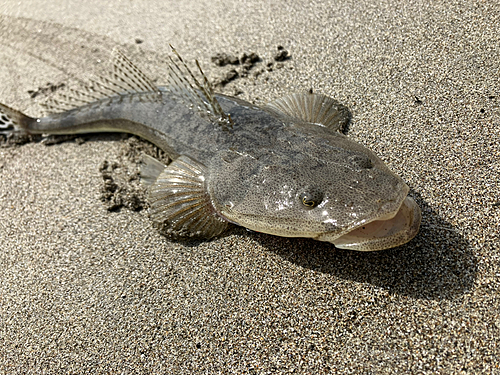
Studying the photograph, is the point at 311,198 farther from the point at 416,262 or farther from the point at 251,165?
the point at 416,262

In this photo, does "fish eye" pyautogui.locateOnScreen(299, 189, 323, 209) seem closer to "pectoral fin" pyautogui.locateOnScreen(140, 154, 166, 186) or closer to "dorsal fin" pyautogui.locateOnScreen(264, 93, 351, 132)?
"dorsal fin" pyautogui.locateOnScreen(264, 93, 351, 132)

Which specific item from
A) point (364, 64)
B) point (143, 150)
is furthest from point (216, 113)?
point (364, 64)

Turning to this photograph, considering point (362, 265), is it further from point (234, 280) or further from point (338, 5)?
point (338, 5)

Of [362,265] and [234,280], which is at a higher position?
[362,265]

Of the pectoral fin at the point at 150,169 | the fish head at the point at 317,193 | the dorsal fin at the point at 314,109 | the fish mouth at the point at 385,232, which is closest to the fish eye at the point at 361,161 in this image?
the fish head at the point at 317,193

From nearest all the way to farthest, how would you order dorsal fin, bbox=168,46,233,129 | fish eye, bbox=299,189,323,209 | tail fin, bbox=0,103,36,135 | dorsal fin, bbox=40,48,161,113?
fish eye, bbox=299,189,323,209, dorsal fin, bbox=168,46,233,129, dorsal fin, bbox=40,48,161,113, tail fin, bbox=0,103,36,135

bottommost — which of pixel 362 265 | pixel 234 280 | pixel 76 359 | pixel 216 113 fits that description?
pixel 76 359

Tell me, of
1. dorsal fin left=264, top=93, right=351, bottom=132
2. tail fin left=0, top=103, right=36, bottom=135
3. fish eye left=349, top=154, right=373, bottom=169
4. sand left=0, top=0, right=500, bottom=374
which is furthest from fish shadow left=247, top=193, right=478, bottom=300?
tail fin left=0, top=103, right=36, bottom=135
